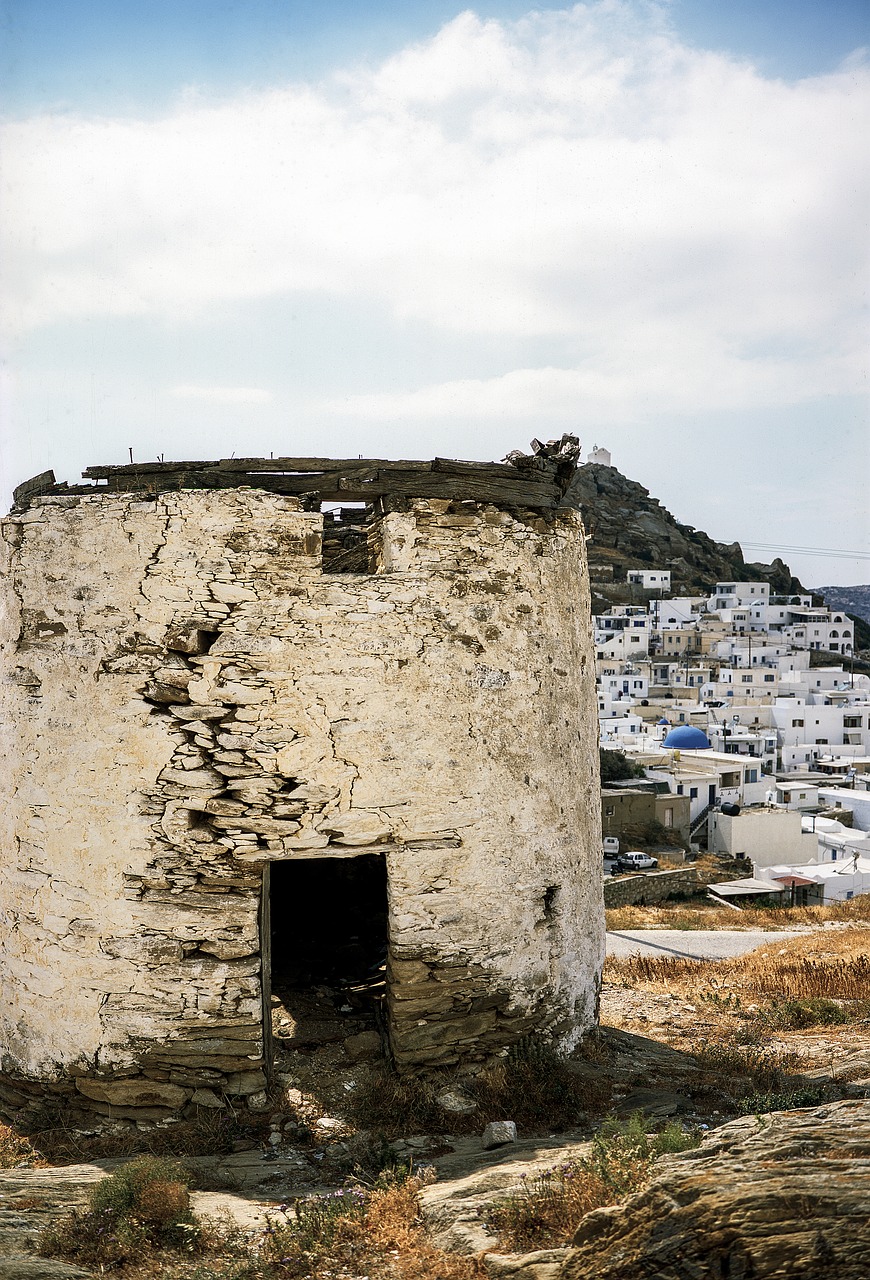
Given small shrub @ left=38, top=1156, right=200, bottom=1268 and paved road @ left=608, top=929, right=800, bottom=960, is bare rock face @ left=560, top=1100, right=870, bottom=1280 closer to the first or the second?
small shrub @ left=38, top=1156, right=200, bottom=1268

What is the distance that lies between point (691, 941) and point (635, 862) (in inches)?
718

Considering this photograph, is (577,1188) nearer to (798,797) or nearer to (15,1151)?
(15,1151)

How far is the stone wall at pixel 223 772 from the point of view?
5.72m

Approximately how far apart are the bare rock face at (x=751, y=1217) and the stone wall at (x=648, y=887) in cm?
2210

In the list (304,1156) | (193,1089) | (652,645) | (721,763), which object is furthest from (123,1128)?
Result: (652,645)

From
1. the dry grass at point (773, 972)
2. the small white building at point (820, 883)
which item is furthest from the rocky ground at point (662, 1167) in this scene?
the small white building at point (820, 883)

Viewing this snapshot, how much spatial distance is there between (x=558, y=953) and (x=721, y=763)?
40.4m

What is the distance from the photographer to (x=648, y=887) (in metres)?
26.9

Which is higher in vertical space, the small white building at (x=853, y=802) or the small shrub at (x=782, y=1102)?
the small shrub at (x=782, y=1102)

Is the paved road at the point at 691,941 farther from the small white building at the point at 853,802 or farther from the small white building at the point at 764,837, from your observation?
the small white building at the point at 853,802

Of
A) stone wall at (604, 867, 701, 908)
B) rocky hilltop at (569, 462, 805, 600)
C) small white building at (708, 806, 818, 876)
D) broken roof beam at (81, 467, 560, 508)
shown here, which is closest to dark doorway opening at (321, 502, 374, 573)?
broken roof beam at (81, 467, 560, 508)

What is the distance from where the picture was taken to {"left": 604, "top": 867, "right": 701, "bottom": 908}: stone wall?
1012 inches

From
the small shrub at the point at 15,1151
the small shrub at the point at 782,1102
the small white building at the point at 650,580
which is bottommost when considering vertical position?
the small shrub at the point at 15,1151

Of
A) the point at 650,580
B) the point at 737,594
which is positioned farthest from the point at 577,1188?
the point at 737,594
